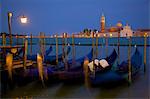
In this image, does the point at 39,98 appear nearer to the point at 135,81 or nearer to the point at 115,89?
the point at 115,89

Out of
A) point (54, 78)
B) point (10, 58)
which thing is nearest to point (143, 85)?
point (54, 78)

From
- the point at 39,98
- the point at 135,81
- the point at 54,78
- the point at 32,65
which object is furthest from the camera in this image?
the point at 135,81

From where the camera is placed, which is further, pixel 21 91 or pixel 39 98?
pixel 21 91

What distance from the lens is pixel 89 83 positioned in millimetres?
3340

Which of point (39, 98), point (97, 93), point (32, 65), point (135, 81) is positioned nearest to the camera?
point (39, 98)

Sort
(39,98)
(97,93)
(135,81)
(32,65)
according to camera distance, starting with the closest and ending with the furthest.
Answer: (39,98), (97,93), (32,65), (135,81)

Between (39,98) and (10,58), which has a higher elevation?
(10,58)

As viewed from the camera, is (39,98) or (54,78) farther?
(54,78)

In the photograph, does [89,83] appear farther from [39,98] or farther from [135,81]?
[135,81]

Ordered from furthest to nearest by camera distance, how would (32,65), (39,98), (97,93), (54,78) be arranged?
1. (32,65)
2. (54,78)
3. (97,93)
4. (39,98)

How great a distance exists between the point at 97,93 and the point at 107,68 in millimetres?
422

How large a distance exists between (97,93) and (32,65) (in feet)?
3.40

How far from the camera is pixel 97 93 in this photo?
3.21 metres

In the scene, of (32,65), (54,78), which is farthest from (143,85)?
(32,65)
